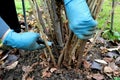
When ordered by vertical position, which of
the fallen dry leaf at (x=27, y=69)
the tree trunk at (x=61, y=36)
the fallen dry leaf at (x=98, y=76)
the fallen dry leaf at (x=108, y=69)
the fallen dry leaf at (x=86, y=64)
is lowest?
the fallen dry leaf at (x=98, y=76)

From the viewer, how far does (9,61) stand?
2801 millimetres

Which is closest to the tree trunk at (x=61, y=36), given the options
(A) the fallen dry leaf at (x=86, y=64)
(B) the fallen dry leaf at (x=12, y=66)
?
(A) the fallen dry leaf at (x=86, y=64)

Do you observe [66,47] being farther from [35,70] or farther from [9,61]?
[9,61]

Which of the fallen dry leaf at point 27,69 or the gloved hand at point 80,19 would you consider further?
the fallen dry leaf at point 27,69

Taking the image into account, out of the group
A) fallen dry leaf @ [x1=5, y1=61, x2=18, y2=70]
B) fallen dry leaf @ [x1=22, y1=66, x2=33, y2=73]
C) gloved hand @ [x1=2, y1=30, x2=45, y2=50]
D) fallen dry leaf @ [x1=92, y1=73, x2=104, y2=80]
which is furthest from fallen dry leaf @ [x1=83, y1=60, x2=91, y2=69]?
gloved hand @ [x1=2, y1=30, x2=45, y2=50]

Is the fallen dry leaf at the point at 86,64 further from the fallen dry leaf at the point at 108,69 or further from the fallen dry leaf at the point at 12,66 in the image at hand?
the fallen dry leaf at the point at 12,66

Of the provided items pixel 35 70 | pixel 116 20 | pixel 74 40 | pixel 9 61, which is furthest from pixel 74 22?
pixel 116 20

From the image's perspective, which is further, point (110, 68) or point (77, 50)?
point (110, 68)

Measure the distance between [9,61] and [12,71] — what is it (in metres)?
0.16

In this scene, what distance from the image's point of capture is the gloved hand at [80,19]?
179cm

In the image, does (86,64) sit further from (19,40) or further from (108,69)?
(19,40)

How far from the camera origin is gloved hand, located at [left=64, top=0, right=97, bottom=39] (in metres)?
1.79

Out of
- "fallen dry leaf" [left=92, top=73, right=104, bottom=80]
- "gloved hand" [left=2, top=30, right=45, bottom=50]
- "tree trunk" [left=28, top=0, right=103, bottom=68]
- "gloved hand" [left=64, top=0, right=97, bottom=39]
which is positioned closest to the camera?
"gloved hand" [left=64, top=0, right=97, bottom=39]

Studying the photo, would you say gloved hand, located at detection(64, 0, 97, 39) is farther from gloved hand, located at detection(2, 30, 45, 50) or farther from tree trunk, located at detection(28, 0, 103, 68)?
tree trunk, located at detection(28, 0, 103, 68)
